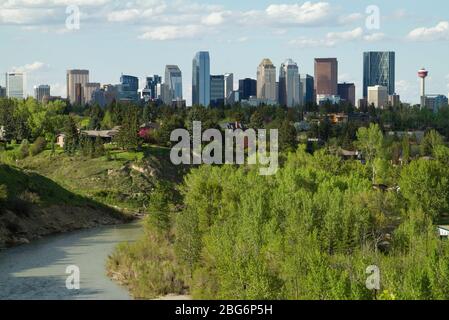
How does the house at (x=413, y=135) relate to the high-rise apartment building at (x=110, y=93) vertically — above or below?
below

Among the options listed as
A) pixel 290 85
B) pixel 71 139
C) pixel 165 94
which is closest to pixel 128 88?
pixel 165 94

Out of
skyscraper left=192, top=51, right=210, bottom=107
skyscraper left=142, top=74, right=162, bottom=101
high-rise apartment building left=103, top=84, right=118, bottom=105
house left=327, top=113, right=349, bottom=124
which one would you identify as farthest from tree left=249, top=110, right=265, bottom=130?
skyscraper left=142, top=74, right=162, bottom=101

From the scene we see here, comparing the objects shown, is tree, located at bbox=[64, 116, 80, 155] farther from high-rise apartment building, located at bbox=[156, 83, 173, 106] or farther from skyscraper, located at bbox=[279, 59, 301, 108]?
skyscraper, located at bbox=[279, 59, 301, 108]

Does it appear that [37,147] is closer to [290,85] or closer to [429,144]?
[429,144]

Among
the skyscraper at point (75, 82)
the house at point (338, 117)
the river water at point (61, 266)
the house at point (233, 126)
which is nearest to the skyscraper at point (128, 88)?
the skyscraper at point (75, 82)

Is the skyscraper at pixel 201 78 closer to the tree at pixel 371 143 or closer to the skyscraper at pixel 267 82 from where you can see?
the skyscraper at pixel 267 82

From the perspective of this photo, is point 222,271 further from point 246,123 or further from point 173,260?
point 246,123
